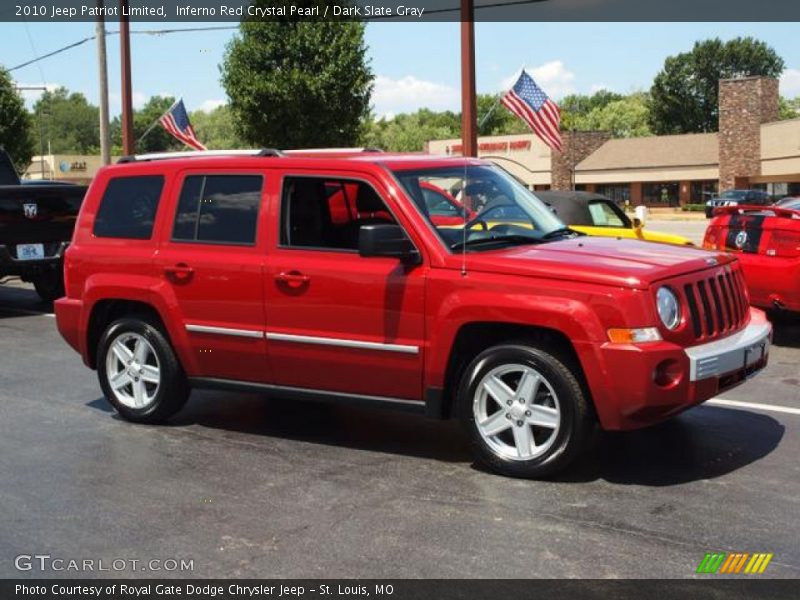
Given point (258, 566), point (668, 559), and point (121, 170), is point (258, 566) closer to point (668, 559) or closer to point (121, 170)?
point (668, 559)

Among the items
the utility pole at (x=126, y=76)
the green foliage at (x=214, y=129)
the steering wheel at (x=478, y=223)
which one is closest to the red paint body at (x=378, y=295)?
the steering wheel at (x=478, y=223)

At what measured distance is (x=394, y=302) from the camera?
5.96 meters

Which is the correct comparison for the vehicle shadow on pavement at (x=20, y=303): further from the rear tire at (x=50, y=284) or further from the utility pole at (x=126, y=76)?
the utility pole at (x=126, y=76)

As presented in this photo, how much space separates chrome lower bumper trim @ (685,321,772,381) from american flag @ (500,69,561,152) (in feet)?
47.6

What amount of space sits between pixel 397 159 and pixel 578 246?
1289mm

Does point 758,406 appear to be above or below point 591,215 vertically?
below

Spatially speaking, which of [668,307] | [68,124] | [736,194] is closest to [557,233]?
[668,307]

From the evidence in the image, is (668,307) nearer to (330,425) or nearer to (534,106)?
(330,425)

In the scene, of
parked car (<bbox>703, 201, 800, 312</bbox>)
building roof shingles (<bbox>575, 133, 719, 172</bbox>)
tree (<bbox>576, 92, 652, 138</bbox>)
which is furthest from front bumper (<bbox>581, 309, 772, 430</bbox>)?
tree (<bbox>576, 92, 652, 138</bbox>)

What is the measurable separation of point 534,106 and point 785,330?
34.1ft

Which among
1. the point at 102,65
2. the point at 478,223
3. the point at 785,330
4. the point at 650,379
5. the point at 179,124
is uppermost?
the point at 102,65

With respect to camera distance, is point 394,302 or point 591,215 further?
point 591,215

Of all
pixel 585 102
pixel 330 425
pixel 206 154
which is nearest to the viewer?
pixel 206 154

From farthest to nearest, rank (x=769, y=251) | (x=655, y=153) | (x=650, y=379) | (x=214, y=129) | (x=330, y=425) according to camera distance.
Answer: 1. (x=214, y=129)
2. (x=655, y=153)
3. (x=769, y=251)
4. (x=330, y=425)
5. (x=650, y=379)
